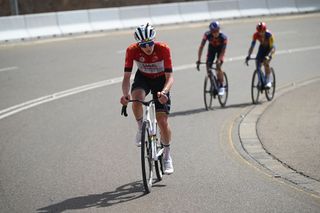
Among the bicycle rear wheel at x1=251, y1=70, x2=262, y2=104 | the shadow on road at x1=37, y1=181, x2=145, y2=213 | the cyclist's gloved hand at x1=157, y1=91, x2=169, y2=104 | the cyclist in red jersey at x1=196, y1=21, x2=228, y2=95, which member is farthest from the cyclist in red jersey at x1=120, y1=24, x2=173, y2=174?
the bicycle rear wheel at x1=251, y1=70, x2=262, y2=104

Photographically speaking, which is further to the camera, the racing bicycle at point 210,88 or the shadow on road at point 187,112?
the racing bicycle at point 210,88

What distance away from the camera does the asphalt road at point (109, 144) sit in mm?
7914

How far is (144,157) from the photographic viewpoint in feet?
26.3

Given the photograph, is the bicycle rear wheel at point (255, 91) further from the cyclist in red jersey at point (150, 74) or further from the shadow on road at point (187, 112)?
the cyclist in red jersey at point (150, 74)

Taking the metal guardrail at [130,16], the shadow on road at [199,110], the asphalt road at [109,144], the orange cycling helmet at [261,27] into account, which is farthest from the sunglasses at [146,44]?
the metal guardrail at [130,16]

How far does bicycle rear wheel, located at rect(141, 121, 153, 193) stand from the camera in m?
8.00

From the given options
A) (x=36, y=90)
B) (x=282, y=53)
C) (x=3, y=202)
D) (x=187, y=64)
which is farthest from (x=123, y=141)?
(x=282, y=53)

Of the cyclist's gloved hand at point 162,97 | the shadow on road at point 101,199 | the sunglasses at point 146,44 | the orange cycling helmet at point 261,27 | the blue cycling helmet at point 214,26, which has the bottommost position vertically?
the shadow on road at point 101,199

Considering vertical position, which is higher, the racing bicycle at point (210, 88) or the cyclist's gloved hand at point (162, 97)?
the cyclist's gloved hand at point (162, 97)

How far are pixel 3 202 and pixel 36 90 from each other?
29.0ft

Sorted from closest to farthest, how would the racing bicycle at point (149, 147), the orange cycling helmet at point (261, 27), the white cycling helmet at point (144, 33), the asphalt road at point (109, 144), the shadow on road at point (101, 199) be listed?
the shadow on road at point (101, 199), the asphalt road at point (109, 144), the racing bicycle at point (149, 147), the white cycling helmet at point (144, 33), the orange cycling helmet at point (261, 27)

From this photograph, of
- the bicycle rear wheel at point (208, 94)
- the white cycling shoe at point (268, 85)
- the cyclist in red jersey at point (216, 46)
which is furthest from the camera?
the white cycling shoe at point (268, 85)

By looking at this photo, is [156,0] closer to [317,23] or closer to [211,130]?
[317,23]

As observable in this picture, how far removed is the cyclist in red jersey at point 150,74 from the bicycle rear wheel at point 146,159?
1.48 ft
